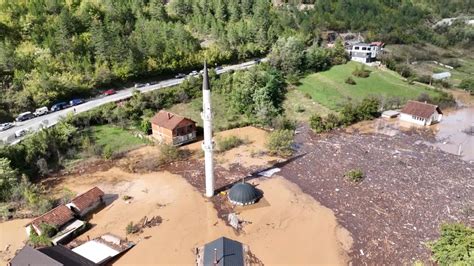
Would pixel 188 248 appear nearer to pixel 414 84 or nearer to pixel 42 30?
pixel 42 30

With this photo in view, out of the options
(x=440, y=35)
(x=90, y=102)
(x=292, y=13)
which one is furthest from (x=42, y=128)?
(x=440, y=35)

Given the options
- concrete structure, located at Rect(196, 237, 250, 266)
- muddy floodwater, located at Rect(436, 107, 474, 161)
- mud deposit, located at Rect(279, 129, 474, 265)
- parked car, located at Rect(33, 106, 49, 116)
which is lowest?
muddy floodwater, located at Rect(436, 107, 474, 161)

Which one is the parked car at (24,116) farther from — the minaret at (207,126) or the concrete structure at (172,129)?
the minaret at (207,126)

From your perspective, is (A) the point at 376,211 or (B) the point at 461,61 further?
(B) the point at 461,61

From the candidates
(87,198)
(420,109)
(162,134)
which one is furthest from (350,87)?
(87,198)

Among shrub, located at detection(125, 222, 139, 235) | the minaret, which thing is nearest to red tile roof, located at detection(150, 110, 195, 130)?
the minaret

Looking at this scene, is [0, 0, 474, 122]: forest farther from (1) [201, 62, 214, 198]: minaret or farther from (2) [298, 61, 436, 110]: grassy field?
(1) [201, 62, 214, 198]: minaret

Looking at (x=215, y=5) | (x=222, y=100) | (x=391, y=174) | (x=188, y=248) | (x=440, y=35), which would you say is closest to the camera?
(x=188, y=248)

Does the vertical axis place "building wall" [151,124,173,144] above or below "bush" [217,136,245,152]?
above
